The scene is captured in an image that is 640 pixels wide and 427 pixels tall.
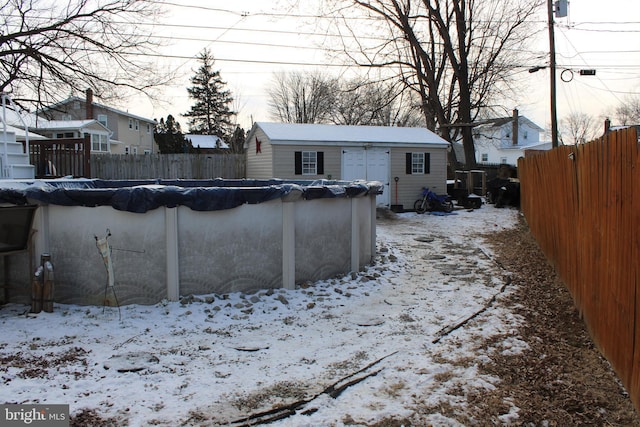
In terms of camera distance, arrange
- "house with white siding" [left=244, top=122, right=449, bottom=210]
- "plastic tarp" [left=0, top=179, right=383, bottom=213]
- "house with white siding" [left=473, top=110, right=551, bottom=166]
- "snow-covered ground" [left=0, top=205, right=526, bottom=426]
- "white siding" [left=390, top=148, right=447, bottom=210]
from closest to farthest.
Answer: "snow-covered ground" [left=0, top=205, right=526, bottom=426], "plastic tarp" [left=0, top=179, right=383, bottom=213], "house with white siding" [left=244, top=122, right=449, bottom=210], "white siding" [left=390, top=148, right=447, bottom=210], "house with white siding" [left=473, top=110, right=551, bottom=166]

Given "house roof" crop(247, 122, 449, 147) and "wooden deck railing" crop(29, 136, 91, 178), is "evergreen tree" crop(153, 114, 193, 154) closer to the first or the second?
"house roof" crop(247, 122, 449, 147)

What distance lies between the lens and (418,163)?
17078mm

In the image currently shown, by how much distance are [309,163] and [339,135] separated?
154cm

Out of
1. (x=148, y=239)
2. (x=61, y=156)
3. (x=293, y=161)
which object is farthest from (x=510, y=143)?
(x=148, y=239)

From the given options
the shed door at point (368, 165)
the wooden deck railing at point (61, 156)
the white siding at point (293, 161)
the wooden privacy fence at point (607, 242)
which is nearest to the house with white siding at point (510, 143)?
the shed door at point (368, 165)

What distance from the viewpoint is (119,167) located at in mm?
19109

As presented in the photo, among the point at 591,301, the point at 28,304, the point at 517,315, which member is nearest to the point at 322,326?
the point at 517,315

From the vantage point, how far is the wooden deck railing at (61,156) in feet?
36.4

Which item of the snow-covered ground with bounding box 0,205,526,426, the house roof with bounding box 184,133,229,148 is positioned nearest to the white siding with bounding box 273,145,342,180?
the snow-covered ground with bounding box 0,205,526,426

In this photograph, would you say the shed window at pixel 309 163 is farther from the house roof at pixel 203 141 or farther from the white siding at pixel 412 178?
the house roof at pixel 203 141

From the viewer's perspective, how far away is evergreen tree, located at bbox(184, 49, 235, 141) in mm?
→ 49619

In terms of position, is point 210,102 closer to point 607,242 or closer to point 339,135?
point 339,135

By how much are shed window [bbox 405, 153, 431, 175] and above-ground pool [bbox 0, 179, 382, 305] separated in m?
11.6

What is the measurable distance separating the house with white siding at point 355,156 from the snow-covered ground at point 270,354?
30.5 feet
